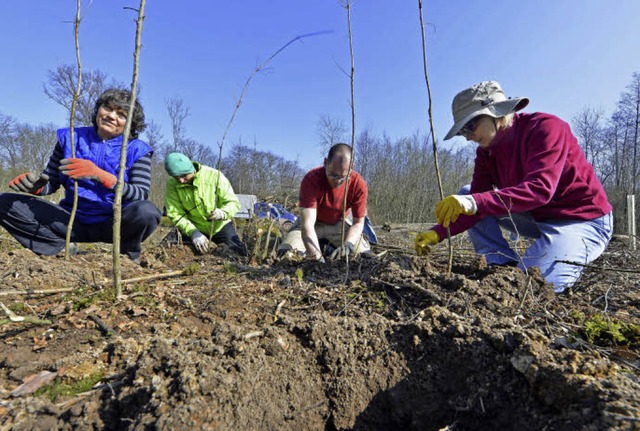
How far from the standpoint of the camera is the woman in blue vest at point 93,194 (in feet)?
9.91

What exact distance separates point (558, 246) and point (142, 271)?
297cm

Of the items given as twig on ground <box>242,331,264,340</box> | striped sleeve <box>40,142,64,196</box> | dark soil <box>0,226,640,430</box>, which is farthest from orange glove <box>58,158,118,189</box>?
twig on ground <box>242,331,264,340</box>

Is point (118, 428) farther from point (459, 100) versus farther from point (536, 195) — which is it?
point (459, 100)

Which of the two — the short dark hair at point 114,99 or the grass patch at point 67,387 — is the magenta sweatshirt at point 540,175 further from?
the short dark hair at point 114,99

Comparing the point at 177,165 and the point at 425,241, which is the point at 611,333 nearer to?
the point at 425,241

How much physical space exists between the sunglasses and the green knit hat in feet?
9.61

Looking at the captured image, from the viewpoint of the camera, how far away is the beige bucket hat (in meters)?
2.26

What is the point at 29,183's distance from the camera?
3.02m

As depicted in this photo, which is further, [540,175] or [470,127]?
[470,127]

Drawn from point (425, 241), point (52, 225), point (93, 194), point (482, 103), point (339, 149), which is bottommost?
point (52, 225)

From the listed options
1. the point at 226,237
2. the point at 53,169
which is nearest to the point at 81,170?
the point at 53,169

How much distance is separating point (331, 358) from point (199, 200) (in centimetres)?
337

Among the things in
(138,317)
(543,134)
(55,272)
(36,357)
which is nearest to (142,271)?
(55,272)

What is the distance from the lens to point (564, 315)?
1.68 meters
